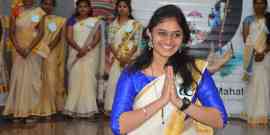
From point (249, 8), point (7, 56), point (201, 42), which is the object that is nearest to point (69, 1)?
point (7, 56)

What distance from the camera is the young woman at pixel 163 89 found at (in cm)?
213

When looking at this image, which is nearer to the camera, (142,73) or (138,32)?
(142,73)

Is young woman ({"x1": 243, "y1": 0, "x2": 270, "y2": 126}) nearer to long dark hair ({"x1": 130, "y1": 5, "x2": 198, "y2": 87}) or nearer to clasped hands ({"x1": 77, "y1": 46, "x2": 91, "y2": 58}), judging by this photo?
clasped hands ({"x1": 77, "y1": 46, "x2": 91, "y2": 58})

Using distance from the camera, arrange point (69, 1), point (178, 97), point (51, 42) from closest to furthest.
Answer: point (178, 97), point (51, 42), point (69, 1)

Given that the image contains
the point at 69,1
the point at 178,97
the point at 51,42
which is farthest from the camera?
the point at 69,1

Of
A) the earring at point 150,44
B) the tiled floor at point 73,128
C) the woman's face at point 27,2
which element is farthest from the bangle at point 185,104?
the woman's face at point 27,2

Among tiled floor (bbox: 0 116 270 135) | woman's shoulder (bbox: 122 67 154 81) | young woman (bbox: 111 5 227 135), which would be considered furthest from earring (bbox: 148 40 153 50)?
tiled floor (bbox: 0 116 270 135)

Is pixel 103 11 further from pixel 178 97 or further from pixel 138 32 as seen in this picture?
pixel 178 97

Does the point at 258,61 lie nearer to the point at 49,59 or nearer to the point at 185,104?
the point at 49,59

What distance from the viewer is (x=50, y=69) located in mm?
7438

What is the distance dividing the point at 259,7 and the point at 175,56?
5300 mm

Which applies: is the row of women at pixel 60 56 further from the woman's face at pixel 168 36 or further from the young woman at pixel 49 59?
the woman's face at pixel 168 36

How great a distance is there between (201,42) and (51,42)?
7.30 ft

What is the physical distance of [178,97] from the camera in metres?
2.10
